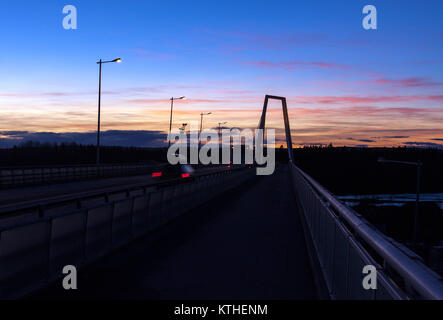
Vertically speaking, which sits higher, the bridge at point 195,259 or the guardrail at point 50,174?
the bridge at point 195,259

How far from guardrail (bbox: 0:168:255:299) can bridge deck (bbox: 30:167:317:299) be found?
11.6 inches

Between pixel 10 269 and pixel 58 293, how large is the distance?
755 mm

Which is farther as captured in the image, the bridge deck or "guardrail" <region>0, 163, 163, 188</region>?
"guardrail" <region>0, 163, 163, 188</region>

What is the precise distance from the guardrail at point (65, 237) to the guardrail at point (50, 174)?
22.9 metres

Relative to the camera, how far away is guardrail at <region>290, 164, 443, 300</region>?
8.71 ft

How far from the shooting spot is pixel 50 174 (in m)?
38.3

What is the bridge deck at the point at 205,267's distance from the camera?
6949 millimetres

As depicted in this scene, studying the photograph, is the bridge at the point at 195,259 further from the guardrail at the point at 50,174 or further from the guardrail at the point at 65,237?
the guardrail at the point at 50,174

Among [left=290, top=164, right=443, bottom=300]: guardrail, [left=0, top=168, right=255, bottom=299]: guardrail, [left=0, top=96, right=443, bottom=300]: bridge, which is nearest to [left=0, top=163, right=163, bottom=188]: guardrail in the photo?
[left=0, top=168, right=255, bottom=299]: guardrail

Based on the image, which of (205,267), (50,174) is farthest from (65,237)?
(50,174)

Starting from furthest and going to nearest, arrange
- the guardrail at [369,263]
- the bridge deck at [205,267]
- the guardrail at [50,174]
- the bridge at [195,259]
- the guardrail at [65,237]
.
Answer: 1. the guardrail at [50,174]
2. the bridge deck at [205,267]
3. the guardrail at [65,237]
4. the bridge at [195,259]
5. the guardrail at [369,263]

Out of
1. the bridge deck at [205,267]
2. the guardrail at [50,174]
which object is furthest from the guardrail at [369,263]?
the guardrail at [50,174]

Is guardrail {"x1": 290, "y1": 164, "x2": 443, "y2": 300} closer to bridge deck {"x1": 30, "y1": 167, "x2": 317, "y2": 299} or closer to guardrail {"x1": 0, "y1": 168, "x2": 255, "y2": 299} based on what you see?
bridge deck {"x1": 30, "y1": 167, "x2": 317, "y2": 299}
